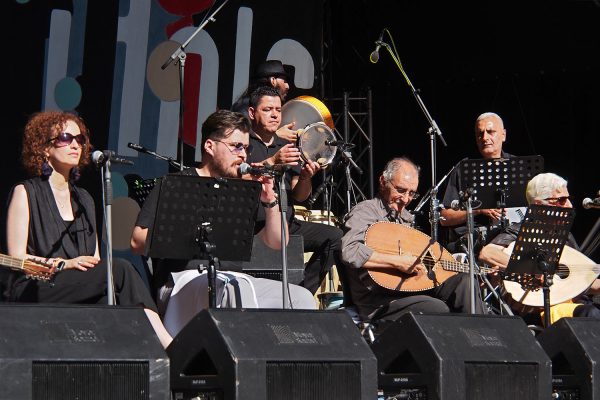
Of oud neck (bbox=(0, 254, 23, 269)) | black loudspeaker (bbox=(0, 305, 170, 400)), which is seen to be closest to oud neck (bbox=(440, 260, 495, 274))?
oud neck (bbox=(0, 254, 23, 269))

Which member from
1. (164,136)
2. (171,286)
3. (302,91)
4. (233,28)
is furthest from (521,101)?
(171,286)

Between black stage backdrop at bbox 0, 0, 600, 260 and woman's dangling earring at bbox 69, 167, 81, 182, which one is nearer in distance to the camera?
woman's dangling earring at bbox 69, 167, 81, 182

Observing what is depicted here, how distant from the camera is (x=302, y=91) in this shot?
9.71 m

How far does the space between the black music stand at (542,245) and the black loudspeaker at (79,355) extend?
10.3ft

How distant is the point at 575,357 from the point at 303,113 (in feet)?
12.5

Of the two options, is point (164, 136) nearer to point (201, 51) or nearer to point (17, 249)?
point (201, 51)

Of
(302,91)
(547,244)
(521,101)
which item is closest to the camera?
(547,244)

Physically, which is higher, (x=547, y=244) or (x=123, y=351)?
(x=547, y=244)

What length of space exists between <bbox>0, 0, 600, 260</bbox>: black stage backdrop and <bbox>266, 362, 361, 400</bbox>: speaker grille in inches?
181

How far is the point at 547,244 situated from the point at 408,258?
3.12 feet

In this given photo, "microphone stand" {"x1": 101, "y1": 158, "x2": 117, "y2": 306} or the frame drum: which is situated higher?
the frame drum

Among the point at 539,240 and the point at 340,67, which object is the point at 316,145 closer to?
the point at 539,240

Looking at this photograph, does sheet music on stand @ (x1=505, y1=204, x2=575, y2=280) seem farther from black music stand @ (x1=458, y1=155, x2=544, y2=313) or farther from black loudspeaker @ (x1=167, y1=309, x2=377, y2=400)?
black loudspeaker @ (x1=167, y1=309, x2=377, y2=400)

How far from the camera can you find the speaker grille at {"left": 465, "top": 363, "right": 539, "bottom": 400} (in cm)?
489
